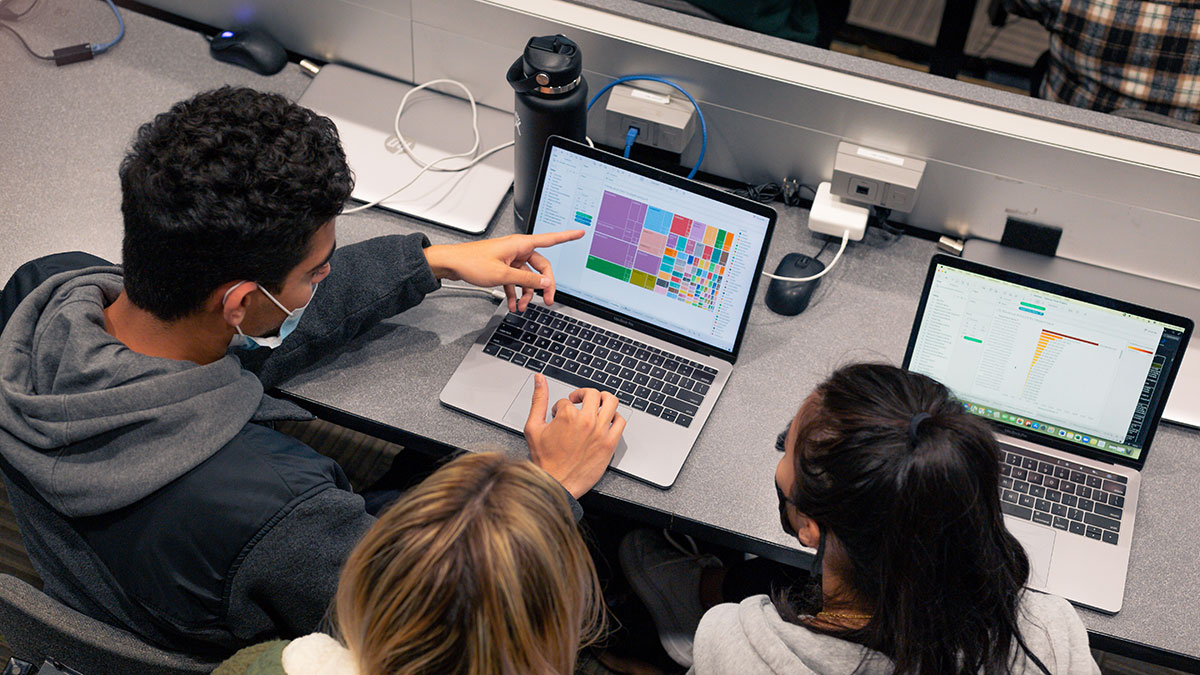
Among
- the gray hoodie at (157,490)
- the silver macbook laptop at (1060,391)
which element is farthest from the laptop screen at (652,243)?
the gray hoodie at (157,490)

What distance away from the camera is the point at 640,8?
5.30ft

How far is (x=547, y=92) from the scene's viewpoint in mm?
1439

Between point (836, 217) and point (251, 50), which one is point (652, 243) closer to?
point (836, 217)

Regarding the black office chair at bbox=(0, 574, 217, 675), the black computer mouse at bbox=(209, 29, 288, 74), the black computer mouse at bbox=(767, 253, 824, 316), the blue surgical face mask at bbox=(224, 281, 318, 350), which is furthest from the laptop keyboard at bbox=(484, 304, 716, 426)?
the black computer mouse at bbox=(209, 29, 288, 74)

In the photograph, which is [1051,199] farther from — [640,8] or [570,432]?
[570,432]

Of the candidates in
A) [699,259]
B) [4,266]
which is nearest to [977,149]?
[699,259]

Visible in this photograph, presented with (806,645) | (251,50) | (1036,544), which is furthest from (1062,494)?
(251,50)

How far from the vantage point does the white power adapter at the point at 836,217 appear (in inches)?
63.0

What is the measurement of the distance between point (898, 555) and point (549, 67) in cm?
82

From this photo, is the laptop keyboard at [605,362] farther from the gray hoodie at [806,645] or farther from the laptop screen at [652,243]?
the gray hoodie at [806,645]

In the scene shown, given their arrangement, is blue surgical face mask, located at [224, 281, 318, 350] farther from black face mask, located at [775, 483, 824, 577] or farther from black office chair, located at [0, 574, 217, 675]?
black face mask, located at [775, 483, 824, 577]

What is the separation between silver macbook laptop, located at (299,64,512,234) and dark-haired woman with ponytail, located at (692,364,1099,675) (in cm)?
75

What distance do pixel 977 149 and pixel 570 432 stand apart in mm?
745

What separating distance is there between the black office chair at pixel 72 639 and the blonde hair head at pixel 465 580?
307 millimetres
